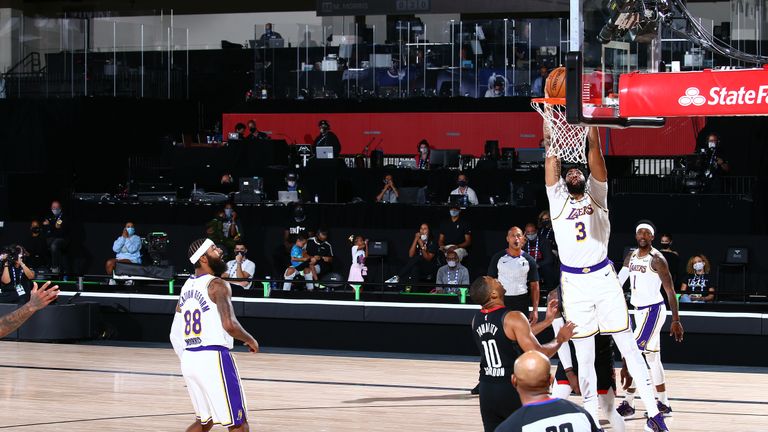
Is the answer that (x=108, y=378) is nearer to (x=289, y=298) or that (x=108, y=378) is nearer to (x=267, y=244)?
(x=289, y=298)

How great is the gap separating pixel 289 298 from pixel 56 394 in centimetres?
516

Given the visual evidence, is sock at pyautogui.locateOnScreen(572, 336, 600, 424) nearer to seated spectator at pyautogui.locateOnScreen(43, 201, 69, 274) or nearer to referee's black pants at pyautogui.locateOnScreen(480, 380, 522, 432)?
referee's black pants at pyautogui.locateOnScreen(480, 380, 522, 432)

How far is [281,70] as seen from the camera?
2569 centimetres

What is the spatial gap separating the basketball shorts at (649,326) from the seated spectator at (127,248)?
10.8 metres

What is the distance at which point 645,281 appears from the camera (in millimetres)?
11852

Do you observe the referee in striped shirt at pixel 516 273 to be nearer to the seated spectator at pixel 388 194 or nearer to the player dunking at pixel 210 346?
the player dunking at pixel 210 346

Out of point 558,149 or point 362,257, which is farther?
point 362,257

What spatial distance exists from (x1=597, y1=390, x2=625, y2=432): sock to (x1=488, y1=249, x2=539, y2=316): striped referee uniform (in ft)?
7.42

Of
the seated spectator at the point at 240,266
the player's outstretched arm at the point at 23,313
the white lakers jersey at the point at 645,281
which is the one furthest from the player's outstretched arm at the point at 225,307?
the seated spectator at the point at 240,266

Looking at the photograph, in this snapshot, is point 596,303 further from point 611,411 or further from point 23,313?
point 23,313

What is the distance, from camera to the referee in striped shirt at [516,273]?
479 inches

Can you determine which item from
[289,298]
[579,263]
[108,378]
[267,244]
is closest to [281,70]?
[267,244]

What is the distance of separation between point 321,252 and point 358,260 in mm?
618

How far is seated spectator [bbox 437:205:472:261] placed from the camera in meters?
19.1
